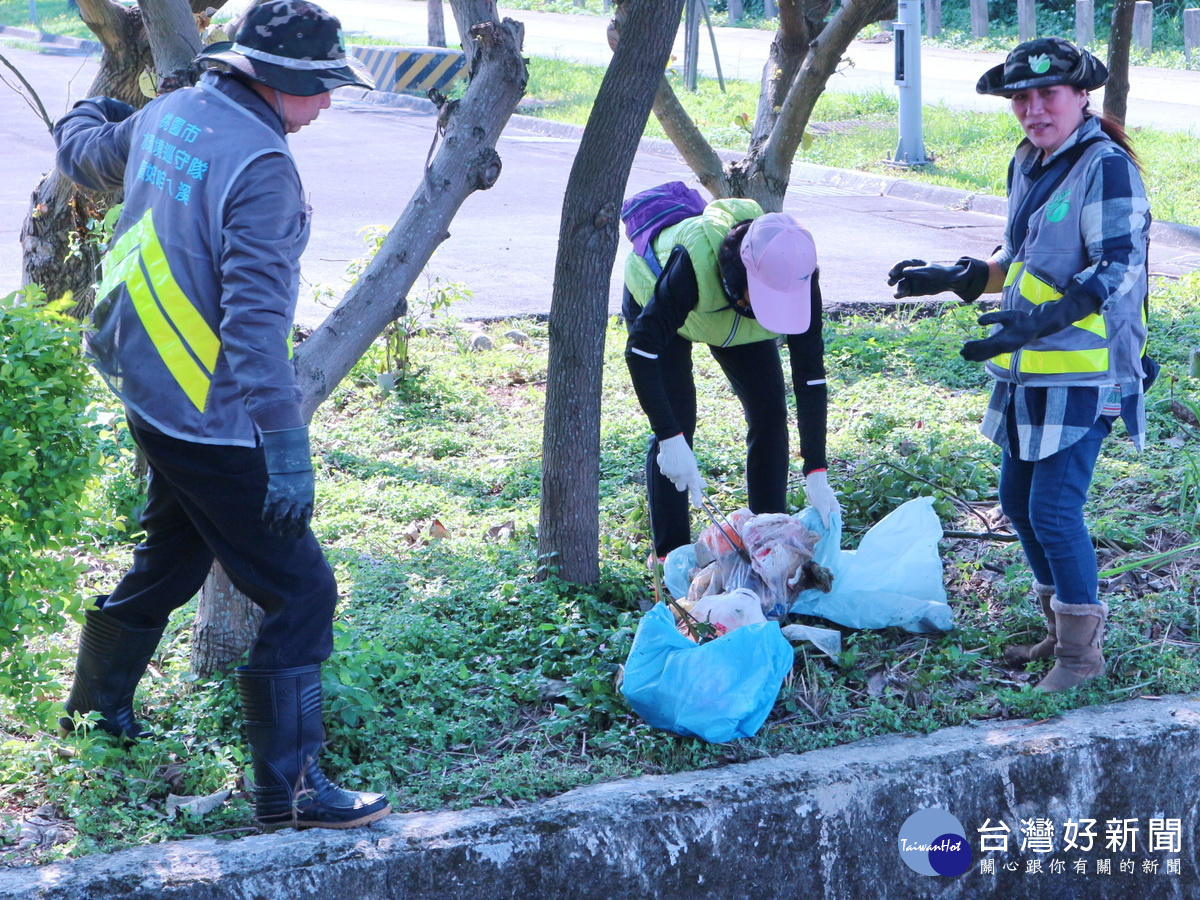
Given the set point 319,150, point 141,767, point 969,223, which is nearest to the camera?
point 141,767

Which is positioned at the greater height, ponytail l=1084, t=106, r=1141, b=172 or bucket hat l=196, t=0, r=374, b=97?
bucket hat l=196, t=0, r=374, b=97

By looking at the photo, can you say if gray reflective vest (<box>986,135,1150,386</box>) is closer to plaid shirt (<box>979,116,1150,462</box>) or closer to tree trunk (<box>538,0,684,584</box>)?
plaid shirt (<box>979,116,1150,462</box>)

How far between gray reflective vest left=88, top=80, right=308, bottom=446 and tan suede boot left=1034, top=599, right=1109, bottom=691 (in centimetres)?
205

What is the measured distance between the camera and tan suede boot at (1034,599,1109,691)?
3.15 metres

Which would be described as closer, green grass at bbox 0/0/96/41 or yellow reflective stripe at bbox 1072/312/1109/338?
yellow reflective stripe at bbox 1072/312/1109/338

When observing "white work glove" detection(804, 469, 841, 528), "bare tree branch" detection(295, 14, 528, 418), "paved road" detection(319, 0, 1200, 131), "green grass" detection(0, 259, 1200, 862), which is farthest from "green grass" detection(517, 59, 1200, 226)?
"bare tree branch" detection(295, 14, 528, 418)

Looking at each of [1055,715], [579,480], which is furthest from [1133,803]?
[579,480]

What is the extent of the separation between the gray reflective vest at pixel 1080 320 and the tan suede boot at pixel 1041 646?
0.65m

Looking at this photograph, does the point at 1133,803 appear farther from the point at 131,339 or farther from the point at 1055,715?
the point at 131,339

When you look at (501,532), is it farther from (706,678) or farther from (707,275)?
(706,678)

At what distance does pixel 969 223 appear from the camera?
9828mm

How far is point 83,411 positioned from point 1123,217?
A: 2.43m

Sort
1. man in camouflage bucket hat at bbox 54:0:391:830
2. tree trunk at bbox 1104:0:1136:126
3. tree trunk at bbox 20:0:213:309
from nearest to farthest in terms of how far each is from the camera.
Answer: man in camouflage bucket hat at bbox 54:0:391:830, tree trunk at bbox 20:0:213:309, tree trunk at bbox 1104:0:1136:126

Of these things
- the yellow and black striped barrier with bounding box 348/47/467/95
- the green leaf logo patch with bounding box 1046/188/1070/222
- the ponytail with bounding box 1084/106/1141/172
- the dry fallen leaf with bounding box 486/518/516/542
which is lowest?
the dry fallen leaf with bounding box 486/518/516/542
